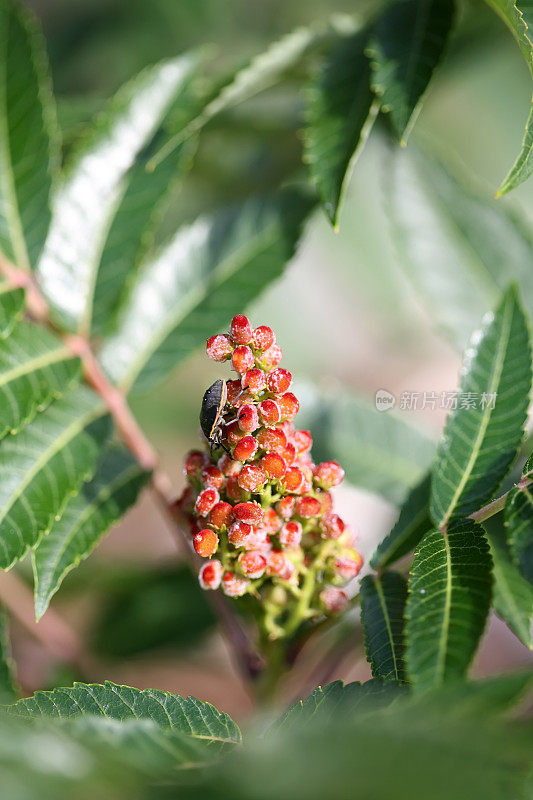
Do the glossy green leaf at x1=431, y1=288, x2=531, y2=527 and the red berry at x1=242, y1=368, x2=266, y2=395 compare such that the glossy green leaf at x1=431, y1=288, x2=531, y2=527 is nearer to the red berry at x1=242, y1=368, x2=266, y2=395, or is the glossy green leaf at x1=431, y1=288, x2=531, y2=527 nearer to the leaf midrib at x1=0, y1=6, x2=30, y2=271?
the red berry at x1=242, y1=368, x2=266, y2=395

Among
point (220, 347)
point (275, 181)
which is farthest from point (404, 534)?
point (275, 181)

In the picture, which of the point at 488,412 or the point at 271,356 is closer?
the point at 271,356

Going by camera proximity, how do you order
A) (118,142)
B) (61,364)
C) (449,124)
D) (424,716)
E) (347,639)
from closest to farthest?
1. (424,716)
2. (61,364)
3. (118,142)
4. (347,639)
5. (449,124)

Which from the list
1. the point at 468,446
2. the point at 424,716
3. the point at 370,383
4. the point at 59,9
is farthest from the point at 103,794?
the point at 370,383

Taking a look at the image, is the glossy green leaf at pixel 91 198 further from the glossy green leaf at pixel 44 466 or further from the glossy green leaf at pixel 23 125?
the glossy green leaf at pixel 44 466

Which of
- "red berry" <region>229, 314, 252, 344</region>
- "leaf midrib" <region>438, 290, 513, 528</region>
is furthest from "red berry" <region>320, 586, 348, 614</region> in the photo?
"red berry" <region>229, 314, 252, 344</region>

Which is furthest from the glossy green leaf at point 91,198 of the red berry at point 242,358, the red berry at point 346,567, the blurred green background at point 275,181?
the red berry at point 346,567

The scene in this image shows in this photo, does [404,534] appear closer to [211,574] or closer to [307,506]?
[307,506]

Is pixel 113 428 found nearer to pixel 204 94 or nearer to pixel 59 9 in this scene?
pixel 204 94
